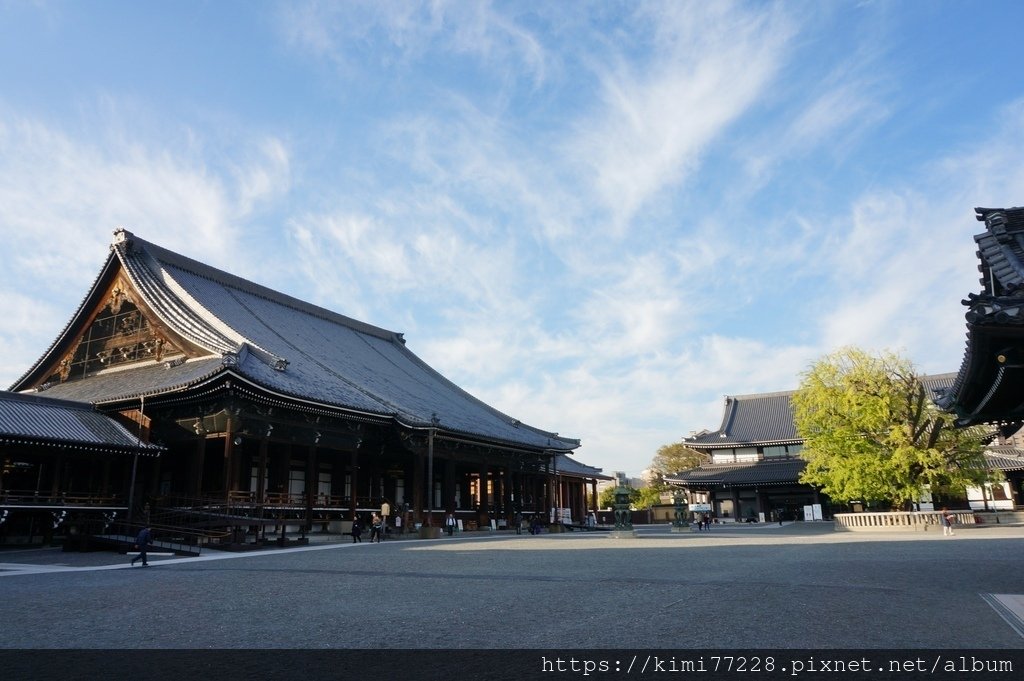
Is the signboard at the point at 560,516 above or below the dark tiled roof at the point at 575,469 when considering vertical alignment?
below

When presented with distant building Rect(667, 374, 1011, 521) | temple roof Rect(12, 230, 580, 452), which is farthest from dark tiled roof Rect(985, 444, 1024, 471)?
temple roof Rect(12, 230, 580, 452)

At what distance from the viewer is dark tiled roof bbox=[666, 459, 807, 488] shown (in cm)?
5097

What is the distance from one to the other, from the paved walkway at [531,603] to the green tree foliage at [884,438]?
1861 centimetres

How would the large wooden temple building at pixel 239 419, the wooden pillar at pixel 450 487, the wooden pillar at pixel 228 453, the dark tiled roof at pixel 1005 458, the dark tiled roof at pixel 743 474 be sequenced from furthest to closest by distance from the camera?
the dark tiled roof at pixel 743 474 < the dark tiled roof at pixel 1005 458 < the wooden pillar at pixel 450 487 < the large wooden temple building at pixel 239 419 < the wooden pillar at pixel 228 453

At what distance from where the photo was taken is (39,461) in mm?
24750

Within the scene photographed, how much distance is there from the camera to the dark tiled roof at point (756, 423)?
55.7m

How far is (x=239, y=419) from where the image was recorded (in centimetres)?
2498

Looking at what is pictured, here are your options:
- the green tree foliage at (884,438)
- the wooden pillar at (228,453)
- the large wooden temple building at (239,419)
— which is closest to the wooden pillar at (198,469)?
the large wooden temple building at (239,419)

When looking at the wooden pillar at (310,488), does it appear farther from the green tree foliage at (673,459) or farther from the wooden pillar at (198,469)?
the green tree foliage at (673,459)

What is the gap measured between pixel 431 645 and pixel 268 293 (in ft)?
123

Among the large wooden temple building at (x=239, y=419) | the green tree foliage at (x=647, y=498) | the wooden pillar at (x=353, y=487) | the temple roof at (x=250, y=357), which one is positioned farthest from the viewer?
the green tree foliage at (x=647, y=498)

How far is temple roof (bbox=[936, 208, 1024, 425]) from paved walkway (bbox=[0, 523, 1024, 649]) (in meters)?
2.59

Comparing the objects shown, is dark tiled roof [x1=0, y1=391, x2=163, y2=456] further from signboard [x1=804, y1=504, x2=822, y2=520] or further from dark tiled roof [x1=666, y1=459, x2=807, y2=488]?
signboard [x1=804, y1=504, x2=822, y2=520]
